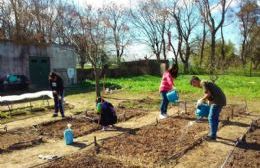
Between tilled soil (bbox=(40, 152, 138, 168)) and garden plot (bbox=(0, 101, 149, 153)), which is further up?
garden plot (bbox=(0, 101, 149, 153))

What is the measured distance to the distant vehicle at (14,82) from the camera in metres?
22.6

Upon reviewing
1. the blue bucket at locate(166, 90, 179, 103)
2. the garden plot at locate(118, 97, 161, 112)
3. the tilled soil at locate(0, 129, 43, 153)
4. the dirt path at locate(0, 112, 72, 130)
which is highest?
the blue bucket at locate(166, 90, 179, 103)

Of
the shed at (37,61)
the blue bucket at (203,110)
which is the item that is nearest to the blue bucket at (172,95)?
the blue bucket at (203,110)

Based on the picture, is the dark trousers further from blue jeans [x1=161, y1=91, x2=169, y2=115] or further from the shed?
the shed

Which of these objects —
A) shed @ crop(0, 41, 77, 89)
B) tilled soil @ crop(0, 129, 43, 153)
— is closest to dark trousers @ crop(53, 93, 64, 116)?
tilled soil @ crop(0, 129, 43, 153)

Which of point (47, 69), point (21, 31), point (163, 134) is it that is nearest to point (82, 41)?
point (47, 69)

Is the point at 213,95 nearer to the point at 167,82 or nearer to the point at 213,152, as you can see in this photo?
the point at 213,152

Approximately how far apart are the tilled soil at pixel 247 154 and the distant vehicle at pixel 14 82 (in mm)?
16667

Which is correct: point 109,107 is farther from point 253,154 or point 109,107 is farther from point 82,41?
point 82,41

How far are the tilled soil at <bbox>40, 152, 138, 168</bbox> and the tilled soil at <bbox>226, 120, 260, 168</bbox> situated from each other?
6.48 ft

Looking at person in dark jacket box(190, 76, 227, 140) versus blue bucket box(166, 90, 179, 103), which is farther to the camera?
blue bucket box(166, 90, 179, 103)

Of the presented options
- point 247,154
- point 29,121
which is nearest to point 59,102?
point 29,121

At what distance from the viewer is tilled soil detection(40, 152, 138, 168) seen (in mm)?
6984

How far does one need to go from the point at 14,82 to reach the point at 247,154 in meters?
17.8
